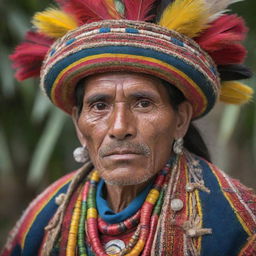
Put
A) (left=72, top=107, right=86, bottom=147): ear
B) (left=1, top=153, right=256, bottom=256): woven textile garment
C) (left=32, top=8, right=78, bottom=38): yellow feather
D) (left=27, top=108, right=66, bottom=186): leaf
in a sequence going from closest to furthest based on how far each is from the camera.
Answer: (left=1, top=153, right=256, bottom=256): woven textile garment → (left=32, top=8, right=78, bottom=38): yellow feather → (left=72, top=107, right=86, bottom=147): ear → (left=27, top=108, right=66, bottom=186): leaf

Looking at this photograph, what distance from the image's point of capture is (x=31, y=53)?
8.88 feet

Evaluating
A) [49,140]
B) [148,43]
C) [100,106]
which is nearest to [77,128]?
[100,106]

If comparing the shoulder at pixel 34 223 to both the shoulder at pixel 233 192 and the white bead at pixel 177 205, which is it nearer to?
the white bead at pixel 177 205

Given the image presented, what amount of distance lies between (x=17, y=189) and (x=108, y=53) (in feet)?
14.8

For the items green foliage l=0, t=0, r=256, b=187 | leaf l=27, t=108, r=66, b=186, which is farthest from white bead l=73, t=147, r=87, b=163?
leaf l=27, t=108, r=66, b=186

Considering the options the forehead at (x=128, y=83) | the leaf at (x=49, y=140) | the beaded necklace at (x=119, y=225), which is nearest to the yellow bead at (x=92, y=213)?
the beaded necklace at (x=119, y=225)

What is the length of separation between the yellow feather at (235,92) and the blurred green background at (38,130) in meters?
1.62

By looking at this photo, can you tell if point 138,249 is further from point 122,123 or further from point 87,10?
point 87,10

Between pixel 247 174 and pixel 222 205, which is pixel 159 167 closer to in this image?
pixel 222 205

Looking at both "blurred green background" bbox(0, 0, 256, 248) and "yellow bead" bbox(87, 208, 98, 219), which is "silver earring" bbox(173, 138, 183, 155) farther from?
"blurred green background" bbox(0, 0, 256, 248)

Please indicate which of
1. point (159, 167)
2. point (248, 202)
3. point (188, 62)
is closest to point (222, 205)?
point (248, 202)

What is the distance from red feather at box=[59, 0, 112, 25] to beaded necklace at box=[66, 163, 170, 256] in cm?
78

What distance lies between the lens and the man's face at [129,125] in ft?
7.84

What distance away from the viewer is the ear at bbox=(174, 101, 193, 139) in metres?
2.59
